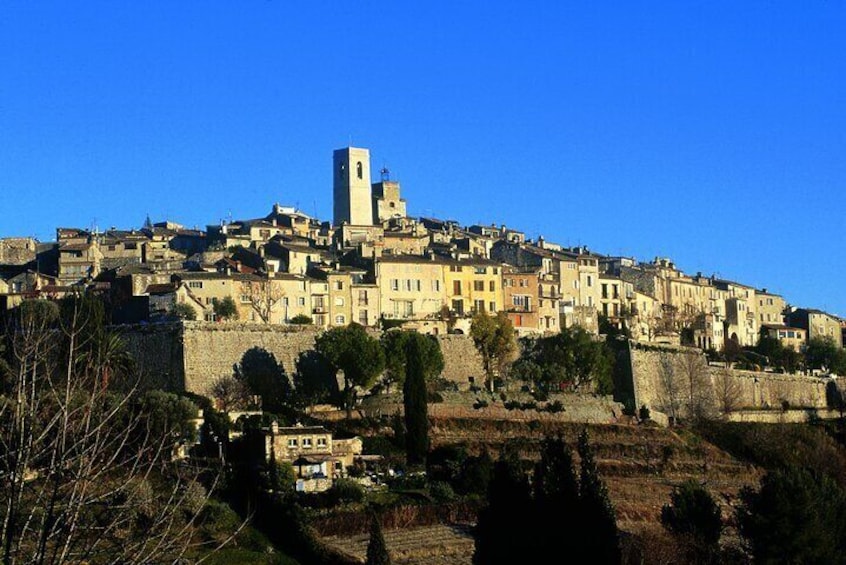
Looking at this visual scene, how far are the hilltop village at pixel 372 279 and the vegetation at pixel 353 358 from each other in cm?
607

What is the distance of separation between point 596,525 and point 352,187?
191ft

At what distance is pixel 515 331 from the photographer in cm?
7075

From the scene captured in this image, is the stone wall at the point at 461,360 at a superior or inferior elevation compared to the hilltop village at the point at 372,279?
inferior

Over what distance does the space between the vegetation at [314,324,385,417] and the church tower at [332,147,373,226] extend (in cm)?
3270

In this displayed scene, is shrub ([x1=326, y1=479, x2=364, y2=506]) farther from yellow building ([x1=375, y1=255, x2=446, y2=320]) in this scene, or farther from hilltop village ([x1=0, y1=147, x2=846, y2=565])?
yellow building ([x1=375, y1=255, x2=446, y2=320])

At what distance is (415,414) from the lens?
5112 centimetres

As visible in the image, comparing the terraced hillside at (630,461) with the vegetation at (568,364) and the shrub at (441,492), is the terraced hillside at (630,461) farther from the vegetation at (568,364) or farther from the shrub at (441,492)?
the vegetation at (568,364)

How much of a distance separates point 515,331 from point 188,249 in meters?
21.7

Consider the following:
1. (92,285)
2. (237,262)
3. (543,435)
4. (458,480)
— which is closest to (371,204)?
(237,262)

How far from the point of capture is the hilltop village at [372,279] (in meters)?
64.8

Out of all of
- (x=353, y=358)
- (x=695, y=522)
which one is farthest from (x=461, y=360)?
(x=695, y=522)

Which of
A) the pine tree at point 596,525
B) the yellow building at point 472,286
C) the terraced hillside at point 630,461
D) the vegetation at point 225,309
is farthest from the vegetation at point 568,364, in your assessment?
the pine tree at point 596,525

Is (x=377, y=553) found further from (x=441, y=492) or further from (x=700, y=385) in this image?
(x=700, y=385)

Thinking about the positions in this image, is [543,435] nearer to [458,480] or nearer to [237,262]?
[458,480]
